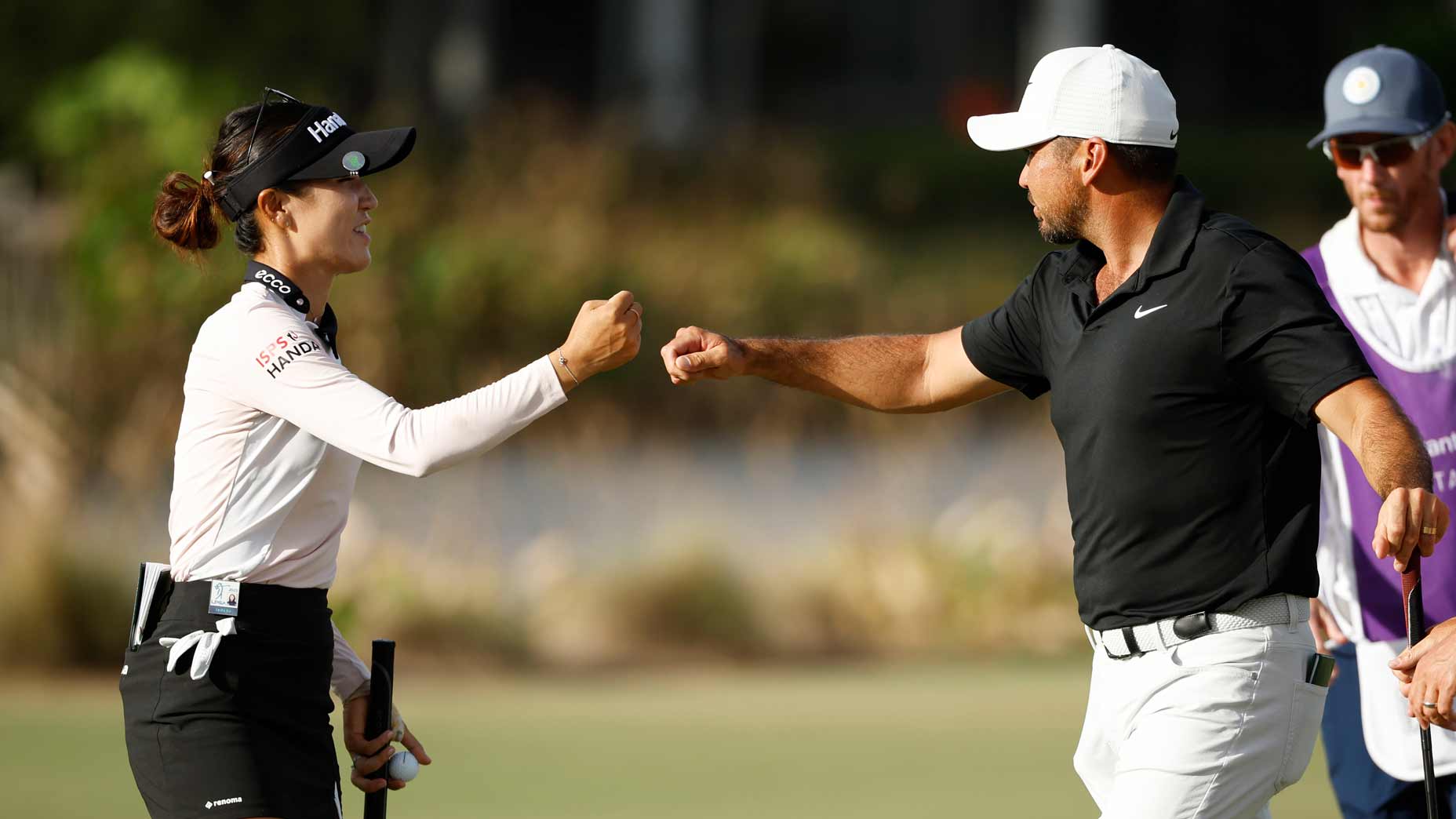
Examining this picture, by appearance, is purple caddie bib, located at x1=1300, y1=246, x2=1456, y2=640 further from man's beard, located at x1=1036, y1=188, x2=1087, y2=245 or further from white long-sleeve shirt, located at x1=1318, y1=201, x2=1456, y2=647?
man's beard, located at x1=1036, y1=188, x2=1087, y2=245

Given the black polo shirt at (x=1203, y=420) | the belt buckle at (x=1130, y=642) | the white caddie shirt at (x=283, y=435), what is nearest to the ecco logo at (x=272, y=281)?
the white caddie shirt at (x=283, y=435)

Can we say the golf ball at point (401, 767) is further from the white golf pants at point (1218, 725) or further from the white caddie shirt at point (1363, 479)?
the white caddie shirt at point (1363, 479)

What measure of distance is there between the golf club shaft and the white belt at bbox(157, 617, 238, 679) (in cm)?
222

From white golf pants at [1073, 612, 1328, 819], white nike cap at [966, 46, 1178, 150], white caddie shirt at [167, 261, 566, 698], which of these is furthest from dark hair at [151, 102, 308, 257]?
white golf pants at [1073, 612, 1328, 819]

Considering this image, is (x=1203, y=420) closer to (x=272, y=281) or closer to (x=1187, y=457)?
(x=1187, y=457)

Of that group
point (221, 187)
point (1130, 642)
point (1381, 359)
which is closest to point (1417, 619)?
point (1130, 642)

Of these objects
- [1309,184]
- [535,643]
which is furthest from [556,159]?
[1309,184]

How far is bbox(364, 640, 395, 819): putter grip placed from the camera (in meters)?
3.96

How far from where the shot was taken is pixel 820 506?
34.4 ft

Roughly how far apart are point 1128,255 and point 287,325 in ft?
5.57

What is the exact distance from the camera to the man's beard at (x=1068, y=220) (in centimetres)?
401

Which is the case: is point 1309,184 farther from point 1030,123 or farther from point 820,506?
point 1030,123

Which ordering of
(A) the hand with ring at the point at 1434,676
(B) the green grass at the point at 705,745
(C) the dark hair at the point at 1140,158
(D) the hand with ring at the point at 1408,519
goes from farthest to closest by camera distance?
(B) the green grass at the point at 705,745, (C) the dark hair at the point at 1140,158, (A) the hand with ring at the point at 1434,676, (D) the hand with ring at the point at 1408,519

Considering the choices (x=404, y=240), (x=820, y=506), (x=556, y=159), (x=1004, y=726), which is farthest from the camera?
(x=556, y=159)
